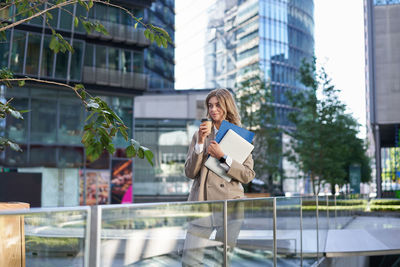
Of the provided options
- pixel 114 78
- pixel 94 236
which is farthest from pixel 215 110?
pixel 114 78

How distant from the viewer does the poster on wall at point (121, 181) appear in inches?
1101

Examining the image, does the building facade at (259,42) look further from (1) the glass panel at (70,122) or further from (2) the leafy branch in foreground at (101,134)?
(2) the leafy branch in foreground at (101,134)

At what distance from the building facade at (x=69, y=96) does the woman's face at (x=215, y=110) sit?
19.7 m

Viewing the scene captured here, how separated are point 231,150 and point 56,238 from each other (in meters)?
1.98

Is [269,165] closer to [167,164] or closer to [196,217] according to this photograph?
[167,164]

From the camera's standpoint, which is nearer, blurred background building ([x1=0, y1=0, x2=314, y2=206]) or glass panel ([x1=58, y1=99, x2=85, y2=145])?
blurred background building ([x1=0, y1=0, x2=314, y2=206])

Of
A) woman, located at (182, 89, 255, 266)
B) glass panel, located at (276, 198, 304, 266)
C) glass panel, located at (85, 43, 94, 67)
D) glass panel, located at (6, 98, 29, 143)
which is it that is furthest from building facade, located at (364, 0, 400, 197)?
woman, located at (182, 89, 255, 266)

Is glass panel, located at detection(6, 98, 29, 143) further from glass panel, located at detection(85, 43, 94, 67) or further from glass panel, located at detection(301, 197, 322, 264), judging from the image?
glass panel, located at detection(301, 197, 322, 264)

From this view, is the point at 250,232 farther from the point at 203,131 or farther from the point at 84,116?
the point at 84,116

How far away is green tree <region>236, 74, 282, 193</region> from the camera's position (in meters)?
29.5

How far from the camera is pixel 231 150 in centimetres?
A: 412

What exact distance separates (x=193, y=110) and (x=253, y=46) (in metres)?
29.2

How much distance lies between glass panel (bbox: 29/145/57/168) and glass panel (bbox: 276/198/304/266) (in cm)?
2009

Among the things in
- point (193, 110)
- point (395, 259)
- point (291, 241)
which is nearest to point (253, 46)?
point (193, 110)
